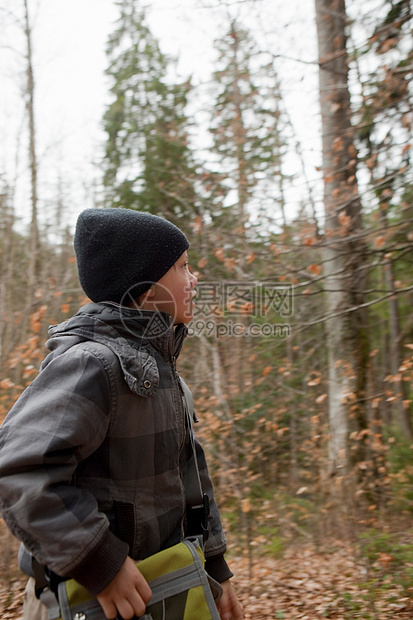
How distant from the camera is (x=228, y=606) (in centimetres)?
196

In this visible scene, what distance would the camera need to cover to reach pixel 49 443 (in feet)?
4.46

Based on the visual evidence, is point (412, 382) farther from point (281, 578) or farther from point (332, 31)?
point (332, 31)

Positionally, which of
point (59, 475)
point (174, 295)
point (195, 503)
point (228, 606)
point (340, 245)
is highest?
point (340, 245)

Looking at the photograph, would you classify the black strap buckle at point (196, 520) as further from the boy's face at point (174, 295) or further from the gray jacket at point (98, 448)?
the boy's face at point (174, 295)

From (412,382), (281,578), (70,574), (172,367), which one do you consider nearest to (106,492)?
(70,574)

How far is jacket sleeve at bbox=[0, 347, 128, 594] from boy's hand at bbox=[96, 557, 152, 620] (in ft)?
0.09

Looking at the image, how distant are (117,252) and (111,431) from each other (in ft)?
1.93

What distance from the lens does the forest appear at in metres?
5.03

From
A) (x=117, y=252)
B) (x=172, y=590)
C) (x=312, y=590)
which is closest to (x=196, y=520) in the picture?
(x=172, y=590)

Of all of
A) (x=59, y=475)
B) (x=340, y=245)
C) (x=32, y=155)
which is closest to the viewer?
(x=59, y=475)

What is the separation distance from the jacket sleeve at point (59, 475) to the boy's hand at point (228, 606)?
0.74 m

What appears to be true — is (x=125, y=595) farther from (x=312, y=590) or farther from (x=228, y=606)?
(x=312, y=590)

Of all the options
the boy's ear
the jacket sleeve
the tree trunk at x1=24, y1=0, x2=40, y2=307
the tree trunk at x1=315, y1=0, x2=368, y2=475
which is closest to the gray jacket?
the jacket sleeve

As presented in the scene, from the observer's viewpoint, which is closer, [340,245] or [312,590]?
[312,590]
